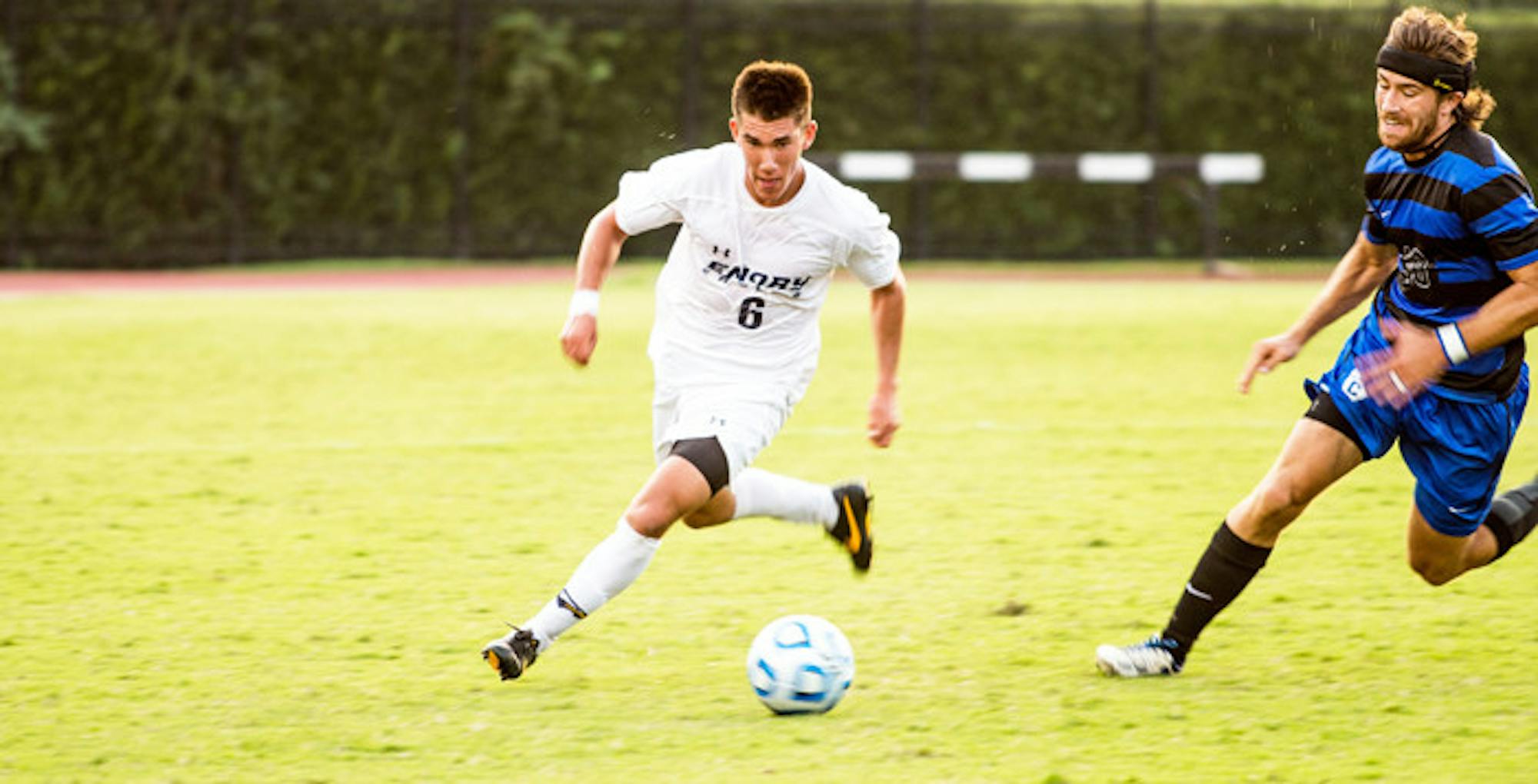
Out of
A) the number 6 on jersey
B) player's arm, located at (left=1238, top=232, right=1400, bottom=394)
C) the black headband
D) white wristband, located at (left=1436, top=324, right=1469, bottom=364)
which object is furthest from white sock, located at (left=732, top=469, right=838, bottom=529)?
the black headband

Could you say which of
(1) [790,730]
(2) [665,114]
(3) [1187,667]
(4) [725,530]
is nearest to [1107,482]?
(4) [725,530]

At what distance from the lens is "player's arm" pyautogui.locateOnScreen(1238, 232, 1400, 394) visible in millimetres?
5559

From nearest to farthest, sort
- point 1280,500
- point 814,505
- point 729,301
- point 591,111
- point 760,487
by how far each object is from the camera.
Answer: point 1280,500 → point 729,301 → point 760,487 → point 814,505 → point 591,111

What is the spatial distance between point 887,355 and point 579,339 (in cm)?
110

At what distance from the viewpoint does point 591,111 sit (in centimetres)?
2342

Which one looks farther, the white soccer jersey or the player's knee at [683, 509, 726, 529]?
the player's knee at [683, 509, 726, 529]

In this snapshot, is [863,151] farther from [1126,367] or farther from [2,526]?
[2,526]

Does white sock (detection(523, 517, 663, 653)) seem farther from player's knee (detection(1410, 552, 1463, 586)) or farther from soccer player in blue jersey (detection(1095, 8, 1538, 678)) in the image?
player's knee (detection(1410, 552, 1463, 586))

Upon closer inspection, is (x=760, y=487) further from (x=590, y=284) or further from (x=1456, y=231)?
(x=1456, y=231)

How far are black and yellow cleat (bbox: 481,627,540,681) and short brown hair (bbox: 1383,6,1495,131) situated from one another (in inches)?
110

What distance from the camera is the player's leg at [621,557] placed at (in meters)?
5.47

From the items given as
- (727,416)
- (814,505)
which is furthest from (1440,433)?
(814,505)

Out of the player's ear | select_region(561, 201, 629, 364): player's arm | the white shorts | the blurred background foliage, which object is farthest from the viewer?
the blurred background foliage

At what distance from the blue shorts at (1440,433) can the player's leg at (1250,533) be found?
5 centimetres
